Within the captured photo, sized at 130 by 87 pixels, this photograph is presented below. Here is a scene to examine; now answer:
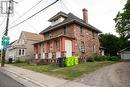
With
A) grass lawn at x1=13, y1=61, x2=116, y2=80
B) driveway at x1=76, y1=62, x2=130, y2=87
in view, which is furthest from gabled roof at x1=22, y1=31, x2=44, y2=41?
driveway at x1=76, y1=62, x2=130, y2=87

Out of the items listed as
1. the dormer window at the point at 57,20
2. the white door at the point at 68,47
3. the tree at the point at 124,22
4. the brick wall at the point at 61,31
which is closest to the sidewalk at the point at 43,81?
the white door at the point at 68,47

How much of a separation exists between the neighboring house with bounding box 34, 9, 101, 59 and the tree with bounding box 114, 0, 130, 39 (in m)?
7.74

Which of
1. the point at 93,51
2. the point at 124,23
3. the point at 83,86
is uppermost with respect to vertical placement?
the point at 124,23

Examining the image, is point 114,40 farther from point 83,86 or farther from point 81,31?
point 83,86

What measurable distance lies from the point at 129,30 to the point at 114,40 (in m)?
21.8

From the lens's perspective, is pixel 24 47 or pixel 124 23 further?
pixel 24 47

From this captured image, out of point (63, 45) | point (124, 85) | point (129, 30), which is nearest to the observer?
point (124, 85)

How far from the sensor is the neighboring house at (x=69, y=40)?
32.1 metres

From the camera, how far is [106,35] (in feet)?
221

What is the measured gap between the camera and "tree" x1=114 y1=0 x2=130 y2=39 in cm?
4322

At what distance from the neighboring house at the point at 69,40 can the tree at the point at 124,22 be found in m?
7.74

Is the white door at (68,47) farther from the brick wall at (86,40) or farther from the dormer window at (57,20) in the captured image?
the dormer window at (57,20)

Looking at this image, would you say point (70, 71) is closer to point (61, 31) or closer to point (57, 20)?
point (61, 31)

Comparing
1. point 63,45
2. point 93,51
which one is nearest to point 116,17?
point 93,51
